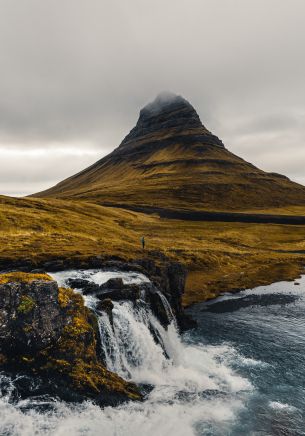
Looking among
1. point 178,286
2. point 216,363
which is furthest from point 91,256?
point 216,363

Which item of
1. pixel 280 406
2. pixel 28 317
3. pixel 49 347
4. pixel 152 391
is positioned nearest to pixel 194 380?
pixel 152 391

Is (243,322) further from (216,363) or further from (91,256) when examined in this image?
(91,256)

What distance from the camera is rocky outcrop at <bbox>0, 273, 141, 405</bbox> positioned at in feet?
87.4

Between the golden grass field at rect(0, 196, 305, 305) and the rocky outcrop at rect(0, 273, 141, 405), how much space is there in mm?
27400

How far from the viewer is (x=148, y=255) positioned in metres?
61.6

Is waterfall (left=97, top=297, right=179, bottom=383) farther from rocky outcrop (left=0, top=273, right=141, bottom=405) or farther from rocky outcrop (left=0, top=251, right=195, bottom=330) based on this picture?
rocky outcrop (left=0, top=251, right=195, bottom=330)

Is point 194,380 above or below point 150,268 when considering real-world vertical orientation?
below

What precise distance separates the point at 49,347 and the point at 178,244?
277ft

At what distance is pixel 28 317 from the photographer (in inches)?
1105

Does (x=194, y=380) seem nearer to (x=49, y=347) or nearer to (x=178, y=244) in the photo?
(x=49, y=347)

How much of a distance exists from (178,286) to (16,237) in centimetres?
4426

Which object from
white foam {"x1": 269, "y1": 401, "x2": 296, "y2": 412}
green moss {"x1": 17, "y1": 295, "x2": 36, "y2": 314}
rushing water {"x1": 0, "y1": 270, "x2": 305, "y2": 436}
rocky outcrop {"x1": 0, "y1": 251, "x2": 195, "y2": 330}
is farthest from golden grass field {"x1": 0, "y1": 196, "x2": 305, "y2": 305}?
white foam {"x1": 269, "y1": 401, "x2": 296, "y2": 412}

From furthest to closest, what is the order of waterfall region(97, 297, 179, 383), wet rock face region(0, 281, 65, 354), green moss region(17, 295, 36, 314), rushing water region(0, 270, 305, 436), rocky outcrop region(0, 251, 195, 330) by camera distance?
rocky outcrop region(0, 251, 195, 330) < waterfall region(97, 297, 179, 383) < green moss region(17, 295, 36, 314) < wet rock face region(0, 281, 65, 354) < rushing water region(0, 270, 305, 436)

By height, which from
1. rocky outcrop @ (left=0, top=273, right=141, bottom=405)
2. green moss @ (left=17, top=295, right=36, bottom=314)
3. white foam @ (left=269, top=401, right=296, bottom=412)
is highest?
green moss @ (left=17, top=295, right=36, bottom=314)
